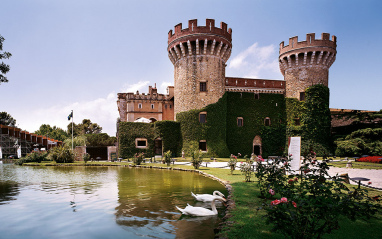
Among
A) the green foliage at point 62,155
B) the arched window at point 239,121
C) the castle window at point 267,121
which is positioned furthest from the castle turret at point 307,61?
the green foliage at point 62,155

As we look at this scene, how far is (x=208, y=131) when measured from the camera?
27.7 m

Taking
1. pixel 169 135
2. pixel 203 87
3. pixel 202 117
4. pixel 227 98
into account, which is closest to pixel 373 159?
pixel 227 98

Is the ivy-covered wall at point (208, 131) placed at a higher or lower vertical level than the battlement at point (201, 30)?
lower

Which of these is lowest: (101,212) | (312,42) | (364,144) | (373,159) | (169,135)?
(373,159)

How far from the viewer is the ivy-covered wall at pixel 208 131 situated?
27.4 meters

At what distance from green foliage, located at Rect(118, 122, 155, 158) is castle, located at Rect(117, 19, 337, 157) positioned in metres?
0.12

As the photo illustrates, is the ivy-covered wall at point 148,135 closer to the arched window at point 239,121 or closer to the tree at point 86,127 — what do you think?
the arched window at point 239,121

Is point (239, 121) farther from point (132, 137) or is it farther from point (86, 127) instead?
point (86, 127)

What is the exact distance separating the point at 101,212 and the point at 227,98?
81.0 ft

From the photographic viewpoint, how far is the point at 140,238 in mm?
5148

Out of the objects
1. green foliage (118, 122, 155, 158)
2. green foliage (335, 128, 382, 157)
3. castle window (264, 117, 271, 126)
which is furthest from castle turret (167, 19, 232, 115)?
green foliage (335, 128, 382, 157)

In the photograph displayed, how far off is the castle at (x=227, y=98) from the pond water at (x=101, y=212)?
17082mm

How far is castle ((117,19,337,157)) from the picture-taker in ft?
91.0

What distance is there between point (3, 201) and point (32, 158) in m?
18.8
